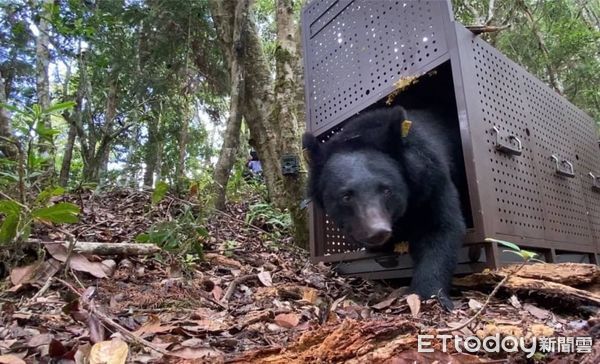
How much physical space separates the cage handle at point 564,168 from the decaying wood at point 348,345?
3.52m

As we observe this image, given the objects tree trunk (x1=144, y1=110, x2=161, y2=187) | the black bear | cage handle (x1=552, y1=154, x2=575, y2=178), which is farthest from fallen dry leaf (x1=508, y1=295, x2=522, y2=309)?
tree trunk (x1=144, y1=110, x2=161, y2=187)

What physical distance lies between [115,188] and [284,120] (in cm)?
254

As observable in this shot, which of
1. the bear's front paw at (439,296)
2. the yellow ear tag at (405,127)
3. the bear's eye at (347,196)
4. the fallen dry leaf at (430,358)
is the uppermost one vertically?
the yellow ear tag at (405,127)

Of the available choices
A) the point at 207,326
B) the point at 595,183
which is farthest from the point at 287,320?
the point at 595,183

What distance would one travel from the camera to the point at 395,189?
353cm

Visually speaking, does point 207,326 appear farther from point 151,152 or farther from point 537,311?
point 151,152

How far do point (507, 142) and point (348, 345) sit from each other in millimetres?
2832

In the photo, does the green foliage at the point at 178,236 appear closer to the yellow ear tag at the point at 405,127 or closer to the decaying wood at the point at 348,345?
the yellow ear tag at the point at 405,127

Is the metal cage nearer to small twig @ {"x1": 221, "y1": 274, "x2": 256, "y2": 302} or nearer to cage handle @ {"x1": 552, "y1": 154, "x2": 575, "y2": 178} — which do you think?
cage handle @ {"x1": 552, "y1": 154, "x2": 575, "y2": 178}

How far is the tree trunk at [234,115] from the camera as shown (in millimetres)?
5102

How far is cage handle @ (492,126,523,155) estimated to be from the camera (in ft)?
12.1

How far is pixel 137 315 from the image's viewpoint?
92.7 inches

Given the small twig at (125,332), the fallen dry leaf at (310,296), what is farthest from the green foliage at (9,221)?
the fallen dry leaf at (310,296)

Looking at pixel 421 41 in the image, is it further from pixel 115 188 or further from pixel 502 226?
pixel 115 188
